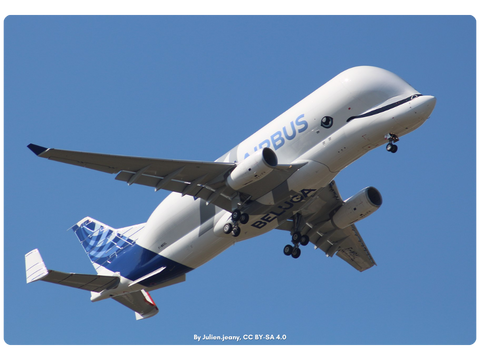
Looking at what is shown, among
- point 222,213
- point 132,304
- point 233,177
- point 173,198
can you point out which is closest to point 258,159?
point 233,177

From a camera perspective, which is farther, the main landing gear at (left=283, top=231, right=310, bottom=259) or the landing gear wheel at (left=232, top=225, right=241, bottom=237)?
the main landing gear at (left=283, top=231, right=310, bottom=259)

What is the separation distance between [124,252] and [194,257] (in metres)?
4.80

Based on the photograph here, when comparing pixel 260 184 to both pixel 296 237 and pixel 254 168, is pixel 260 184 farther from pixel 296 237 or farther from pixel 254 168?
pixel 296 237

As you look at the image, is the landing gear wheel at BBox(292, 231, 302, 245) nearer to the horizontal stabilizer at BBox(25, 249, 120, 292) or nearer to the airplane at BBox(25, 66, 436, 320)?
the airplane at BBox(25, 66, 436, 320)

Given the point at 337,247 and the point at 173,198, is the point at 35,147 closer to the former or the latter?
the point at 173,198

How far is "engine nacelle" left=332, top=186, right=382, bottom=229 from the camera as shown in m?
33.0

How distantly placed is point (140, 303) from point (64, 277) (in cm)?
633

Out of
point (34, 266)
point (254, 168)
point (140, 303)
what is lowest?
point (34, 266)

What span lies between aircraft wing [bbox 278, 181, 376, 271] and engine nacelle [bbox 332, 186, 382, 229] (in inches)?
22.4

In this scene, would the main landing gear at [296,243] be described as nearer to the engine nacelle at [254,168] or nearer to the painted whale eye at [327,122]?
the engine nacelle at [254,168]

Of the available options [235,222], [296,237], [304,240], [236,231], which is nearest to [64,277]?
[236,231]

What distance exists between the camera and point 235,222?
30.1 meters

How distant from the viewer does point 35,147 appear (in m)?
24.6

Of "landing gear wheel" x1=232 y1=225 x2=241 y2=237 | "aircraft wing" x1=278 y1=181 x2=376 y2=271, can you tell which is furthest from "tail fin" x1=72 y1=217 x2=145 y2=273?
"aircraft wing" x1=278 y1=181 x2=376 y2=271
